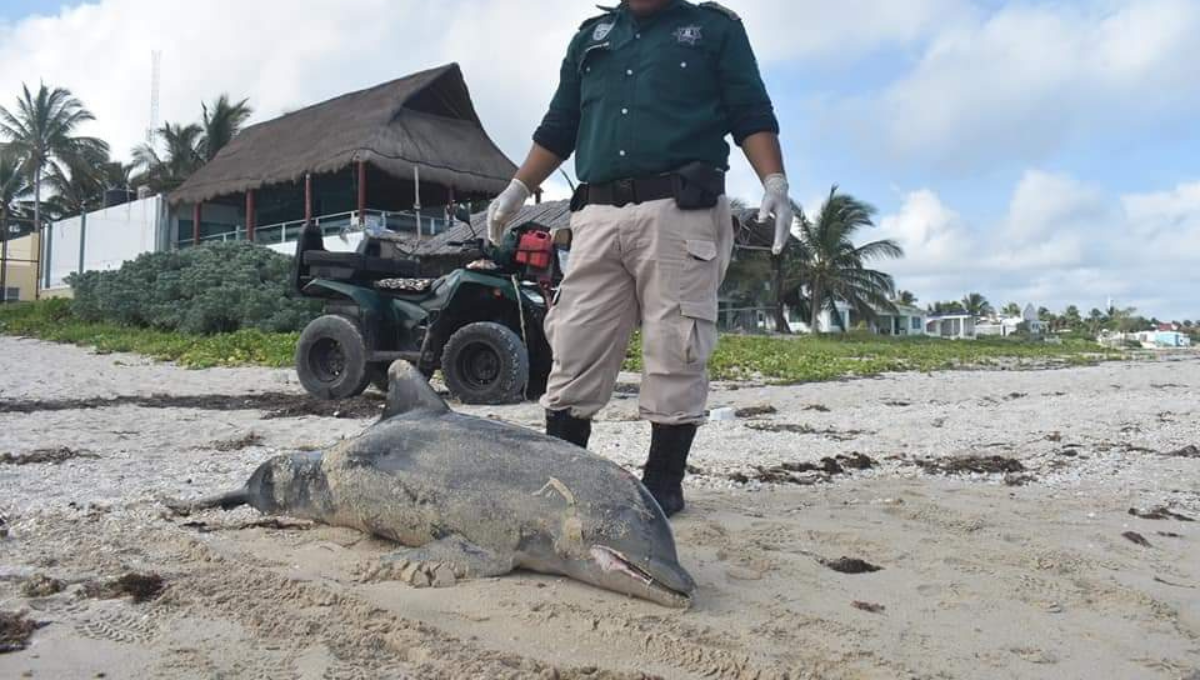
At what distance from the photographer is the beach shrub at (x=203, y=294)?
1518cm

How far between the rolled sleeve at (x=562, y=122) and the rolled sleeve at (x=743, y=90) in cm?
58

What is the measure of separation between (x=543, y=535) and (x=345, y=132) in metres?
23.0

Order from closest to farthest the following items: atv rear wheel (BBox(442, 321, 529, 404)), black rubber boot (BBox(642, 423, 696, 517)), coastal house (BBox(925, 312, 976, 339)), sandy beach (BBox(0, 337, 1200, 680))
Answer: sandy beach (BBox(0, 337, 1200, 680)) < black rubber boot (BBox(642, 423, 696, 517)) < atv rear wheel (BBox(442, 321, 529, 404)) < coastal house (BBox(925, 312, 976, 339))

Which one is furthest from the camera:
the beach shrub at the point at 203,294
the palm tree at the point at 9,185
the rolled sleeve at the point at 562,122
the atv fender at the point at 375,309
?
the palm tree at the point at 9,185

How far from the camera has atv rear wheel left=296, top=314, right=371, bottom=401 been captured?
22.5ft

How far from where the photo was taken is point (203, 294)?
15719 millimetres

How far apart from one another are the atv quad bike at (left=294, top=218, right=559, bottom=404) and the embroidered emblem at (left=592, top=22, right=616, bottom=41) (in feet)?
11.9

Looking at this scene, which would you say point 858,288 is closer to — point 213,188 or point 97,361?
point 213,188

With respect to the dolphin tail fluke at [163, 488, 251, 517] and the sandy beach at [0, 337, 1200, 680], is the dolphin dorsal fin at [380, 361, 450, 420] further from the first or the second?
the dolphin tail fluke at [163, 488, 251, 517]

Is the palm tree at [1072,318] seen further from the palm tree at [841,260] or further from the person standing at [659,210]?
the person standing at [659,210]

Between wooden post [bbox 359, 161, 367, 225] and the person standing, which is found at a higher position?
wooden post [bbox 359, 161, 367, 225]

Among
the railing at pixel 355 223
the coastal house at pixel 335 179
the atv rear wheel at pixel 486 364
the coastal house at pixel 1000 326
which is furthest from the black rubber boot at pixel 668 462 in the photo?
the coastal house at pixel 1000 326

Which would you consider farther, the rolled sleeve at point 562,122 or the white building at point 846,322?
the white building at point 846,322

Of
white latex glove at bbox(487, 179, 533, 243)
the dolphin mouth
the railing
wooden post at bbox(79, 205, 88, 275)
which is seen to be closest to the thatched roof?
the railing
